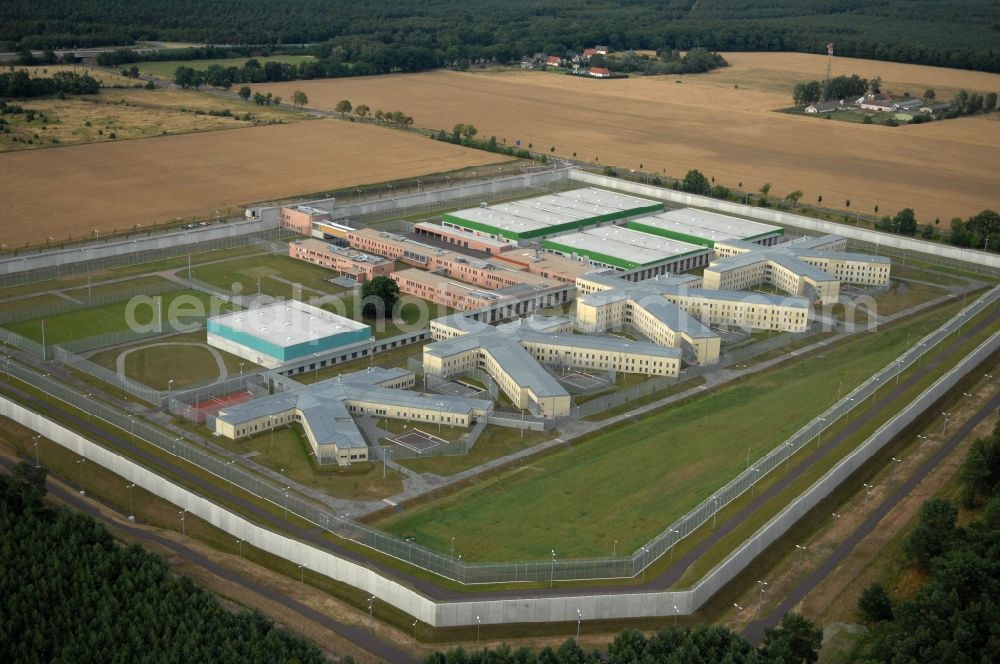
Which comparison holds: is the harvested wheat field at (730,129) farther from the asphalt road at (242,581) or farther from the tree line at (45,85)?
the asphalt road at (242,581)

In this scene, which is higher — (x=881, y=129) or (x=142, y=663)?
(x=881, y=129)

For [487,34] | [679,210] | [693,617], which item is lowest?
[693,617]

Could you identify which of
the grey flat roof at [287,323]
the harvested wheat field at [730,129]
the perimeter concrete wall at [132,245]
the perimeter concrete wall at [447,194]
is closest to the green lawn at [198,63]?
the harvested wheat field at [730,129]

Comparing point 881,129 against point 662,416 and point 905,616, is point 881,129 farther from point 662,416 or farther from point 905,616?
point 905,616

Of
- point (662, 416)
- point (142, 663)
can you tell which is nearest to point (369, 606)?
point (142, 663)

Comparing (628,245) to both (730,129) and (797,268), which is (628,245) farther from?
(730,129)

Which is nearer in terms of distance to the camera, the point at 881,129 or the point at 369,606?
the point at 369,606

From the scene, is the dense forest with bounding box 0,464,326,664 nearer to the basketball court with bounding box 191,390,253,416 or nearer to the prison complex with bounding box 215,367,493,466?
the prison complex with bounding box 215,367,493,466
